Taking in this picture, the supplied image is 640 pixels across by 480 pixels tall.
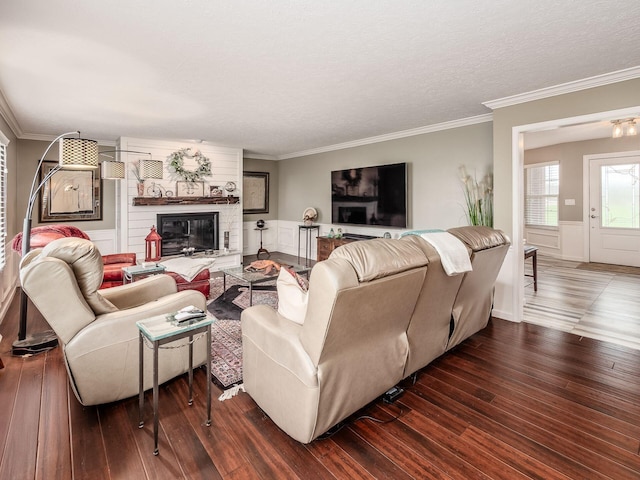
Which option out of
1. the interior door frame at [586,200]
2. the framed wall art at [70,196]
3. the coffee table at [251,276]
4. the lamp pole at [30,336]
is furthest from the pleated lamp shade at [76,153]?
the interior door frame at [586,200]

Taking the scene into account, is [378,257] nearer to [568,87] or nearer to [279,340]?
[279,340]

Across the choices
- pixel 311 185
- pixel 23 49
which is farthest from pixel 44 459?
pixel 311 185

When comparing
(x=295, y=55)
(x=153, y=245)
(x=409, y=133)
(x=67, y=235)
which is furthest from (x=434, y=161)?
(x=67, y=235)

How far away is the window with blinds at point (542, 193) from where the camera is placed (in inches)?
298

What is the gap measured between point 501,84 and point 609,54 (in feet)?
2.71

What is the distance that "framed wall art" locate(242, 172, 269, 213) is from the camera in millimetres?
7922

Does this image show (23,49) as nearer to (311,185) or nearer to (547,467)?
(547,467)

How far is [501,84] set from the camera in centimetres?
331

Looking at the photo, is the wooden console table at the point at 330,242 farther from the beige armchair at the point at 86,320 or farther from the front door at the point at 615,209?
the front door at the point at 615,209

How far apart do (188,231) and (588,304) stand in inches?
254

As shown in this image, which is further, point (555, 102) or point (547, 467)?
point (555, 102)

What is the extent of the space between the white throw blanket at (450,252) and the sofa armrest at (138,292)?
89.2 inches

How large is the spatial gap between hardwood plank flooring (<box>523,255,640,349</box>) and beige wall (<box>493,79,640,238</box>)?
1.14 m

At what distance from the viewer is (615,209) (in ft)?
22.0
